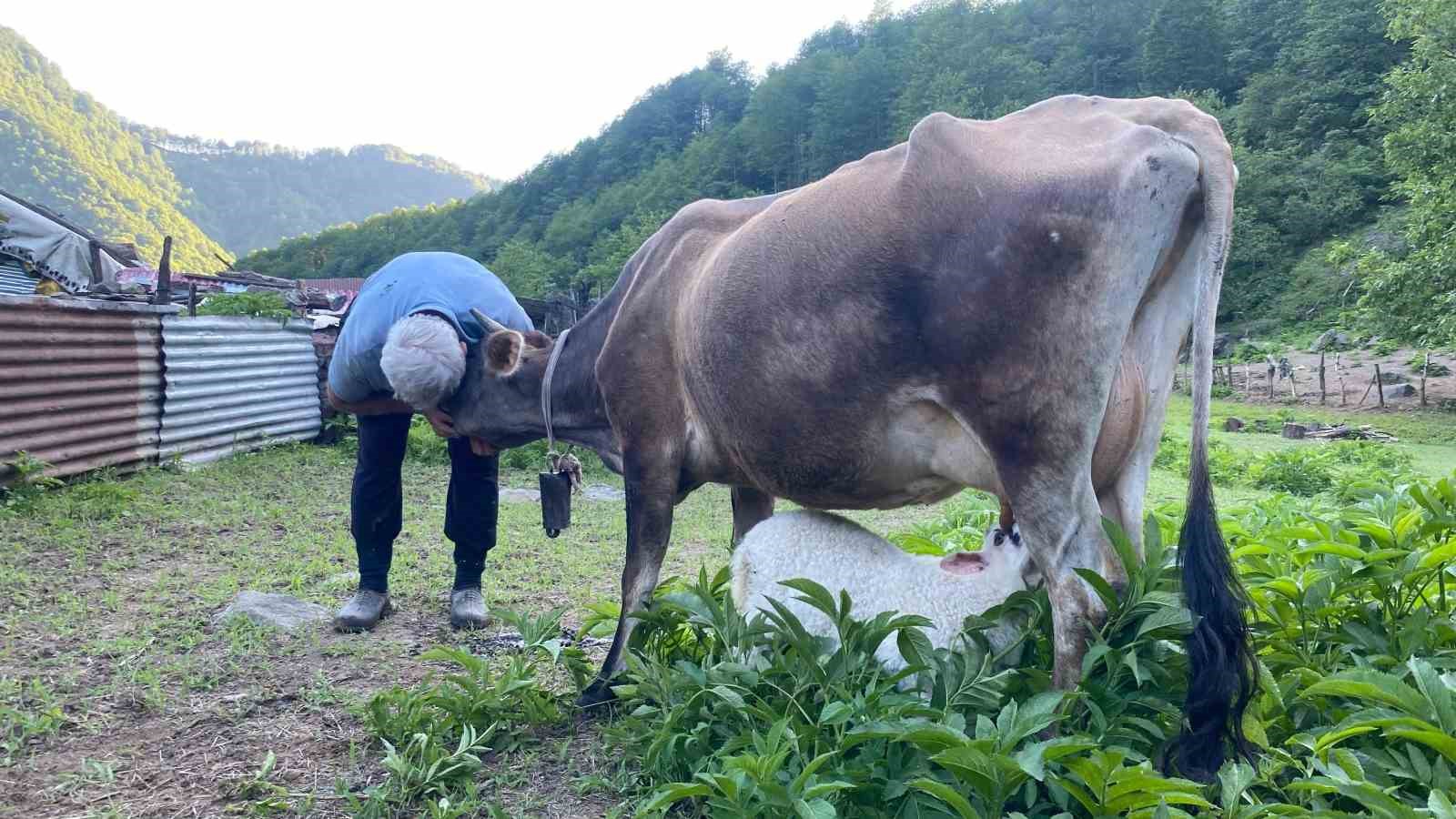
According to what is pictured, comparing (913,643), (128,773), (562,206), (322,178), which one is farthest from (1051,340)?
(322,178)

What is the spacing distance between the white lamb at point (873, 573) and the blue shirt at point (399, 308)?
6.33 ft

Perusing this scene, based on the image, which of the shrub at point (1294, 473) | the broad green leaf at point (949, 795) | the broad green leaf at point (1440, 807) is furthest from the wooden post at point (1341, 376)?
the broad green leaf at point (949, 795)

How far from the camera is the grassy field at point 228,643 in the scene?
9.21 feet

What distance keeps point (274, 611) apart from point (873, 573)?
3.18 meters

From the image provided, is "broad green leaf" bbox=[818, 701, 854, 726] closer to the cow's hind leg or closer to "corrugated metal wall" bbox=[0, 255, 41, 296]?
the cow's hind leg

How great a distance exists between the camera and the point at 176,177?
98.6 metres

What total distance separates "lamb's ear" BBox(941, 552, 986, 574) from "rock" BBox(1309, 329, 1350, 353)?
1017 inches

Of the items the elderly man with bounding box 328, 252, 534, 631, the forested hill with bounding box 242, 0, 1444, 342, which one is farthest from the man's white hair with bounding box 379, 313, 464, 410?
the forested hill with bounding box 242, 0, 1444, 342

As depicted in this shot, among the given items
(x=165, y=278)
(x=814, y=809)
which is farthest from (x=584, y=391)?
(x=165, y=278)

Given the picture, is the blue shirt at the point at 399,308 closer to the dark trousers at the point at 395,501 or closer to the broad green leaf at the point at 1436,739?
the dark trousers at the point at 395,501

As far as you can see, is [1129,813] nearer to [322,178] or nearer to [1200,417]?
[1200,417]

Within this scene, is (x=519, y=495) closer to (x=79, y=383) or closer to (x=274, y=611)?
(x=79, y=383)

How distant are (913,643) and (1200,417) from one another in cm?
101

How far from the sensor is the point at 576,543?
6.72 metres
